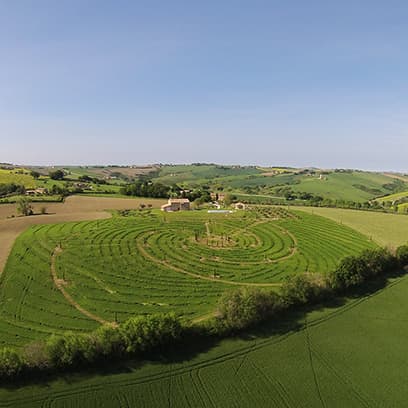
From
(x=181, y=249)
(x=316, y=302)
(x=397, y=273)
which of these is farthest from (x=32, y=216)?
(x=397, y=273)

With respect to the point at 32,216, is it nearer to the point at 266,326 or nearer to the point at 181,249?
the point at 181,249

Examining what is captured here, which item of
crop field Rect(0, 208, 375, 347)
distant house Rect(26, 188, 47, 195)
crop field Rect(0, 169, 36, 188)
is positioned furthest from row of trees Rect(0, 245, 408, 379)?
crop field Rect(0, 169, 36, 188)

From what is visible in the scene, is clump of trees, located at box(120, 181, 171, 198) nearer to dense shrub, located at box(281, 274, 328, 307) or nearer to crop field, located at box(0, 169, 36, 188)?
crop field, located at box(0, 169, 36, 188)

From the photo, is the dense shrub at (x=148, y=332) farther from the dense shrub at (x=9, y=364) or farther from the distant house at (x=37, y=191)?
the distant house at (x=37, y=191)

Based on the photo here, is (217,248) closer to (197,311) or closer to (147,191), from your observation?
(197,311)

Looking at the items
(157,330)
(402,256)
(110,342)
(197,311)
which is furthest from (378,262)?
(110,342)

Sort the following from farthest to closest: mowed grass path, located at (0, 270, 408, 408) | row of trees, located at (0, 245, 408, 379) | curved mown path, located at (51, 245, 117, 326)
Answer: curved mown path, located at (51, 245, 117, 326), row of trees, located at (0, 245, 408, 379), mowed grass path, located at (0, 270, 408, 408)

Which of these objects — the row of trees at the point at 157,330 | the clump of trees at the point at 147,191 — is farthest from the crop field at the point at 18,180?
the row of trees at the point at 157,330
